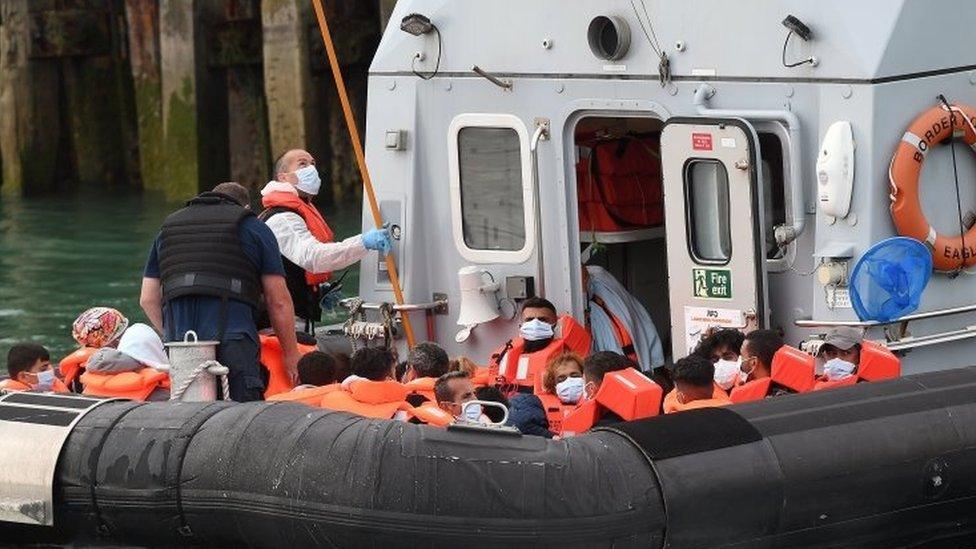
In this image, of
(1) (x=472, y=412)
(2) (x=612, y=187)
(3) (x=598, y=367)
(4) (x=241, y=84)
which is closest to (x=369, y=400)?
(1) (x=472, y=412)

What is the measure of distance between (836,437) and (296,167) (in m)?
3.05

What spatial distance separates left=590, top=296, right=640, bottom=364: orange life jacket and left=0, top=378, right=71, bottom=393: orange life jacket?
2.26 meters

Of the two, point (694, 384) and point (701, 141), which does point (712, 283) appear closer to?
point (701, 141)

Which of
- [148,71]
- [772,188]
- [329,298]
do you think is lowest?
[329,298]

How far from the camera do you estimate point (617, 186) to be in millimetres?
10156

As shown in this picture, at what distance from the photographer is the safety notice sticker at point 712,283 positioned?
29.3 feet

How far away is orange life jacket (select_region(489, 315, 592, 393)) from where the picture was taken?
30.2 ft

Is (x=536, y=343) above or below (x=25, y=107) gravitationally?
below

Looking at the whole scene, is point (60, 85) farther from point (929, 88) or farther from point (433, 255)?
point (929, 88)

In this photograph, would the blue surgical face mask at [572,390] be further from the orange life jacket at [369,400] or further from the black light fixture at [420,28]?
the black light fixture at [420,28]

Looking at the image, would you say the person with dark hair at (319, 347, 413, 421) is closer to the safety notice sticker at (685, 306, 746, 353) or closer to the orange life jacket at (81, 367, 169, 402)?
the orange life jacket at (81, 367, 169, 402)

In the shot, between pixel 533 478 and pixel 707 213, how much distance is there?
2.20 m

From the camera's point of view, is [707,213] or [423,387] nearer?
[423,387]

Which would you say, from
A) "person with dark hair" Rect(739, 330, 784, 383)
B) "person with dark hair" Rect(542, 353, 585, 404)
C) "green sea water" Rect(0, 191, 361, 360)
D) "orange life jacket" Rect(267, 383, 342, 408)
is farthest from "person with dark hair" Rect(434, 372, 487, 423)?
"green sea water" Rect(0, 191, 361, 360)
